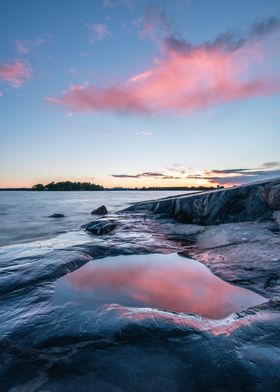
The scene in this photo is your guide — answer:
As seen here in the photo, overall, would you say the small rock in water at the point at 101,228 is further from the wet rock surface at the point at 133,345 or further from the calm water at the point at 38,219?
the wet rock surface at the point at 133,345

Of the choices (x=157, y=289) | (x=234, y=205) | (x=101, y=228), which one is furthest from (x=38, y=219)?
(x=157, y=289)

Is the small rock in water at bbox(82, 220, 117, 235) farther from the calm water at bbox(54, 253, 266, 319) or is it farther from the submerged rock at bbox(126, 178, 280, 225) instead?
the calm water at bbox(54, 253, 266, 319)

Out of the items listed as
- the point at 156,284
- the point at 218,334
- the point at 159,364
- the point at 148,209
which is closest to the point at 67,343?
the point at 159,364

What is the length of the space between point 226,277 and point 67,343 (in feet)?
6.43

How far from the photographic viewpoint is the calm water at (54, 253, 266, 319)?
7.10 feet

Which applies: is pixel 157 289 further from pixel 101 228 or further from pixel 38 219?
pixel 38 219

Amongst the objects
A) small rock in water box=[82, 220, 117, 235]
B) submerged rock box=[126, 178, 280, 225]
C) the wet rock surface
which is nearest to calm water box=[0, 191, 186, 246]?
small rock in water box=[82, 220, 117, 235]

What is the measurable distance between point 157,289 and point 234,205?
4.31m

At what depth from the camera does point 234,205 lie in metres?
6.10

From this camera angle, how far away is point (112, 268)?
330 centimetres

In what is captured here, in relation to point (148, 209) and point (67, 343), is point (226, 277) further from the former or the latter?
point (148, 209)

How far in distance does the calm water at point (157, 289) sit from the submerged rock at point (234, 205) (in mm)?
2945

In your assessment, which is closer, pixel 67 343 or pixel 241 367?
pixel 241 367

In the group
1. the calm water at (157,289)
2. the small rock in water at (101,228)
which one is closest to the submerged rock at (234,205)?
the small rock in water at (101,228)
